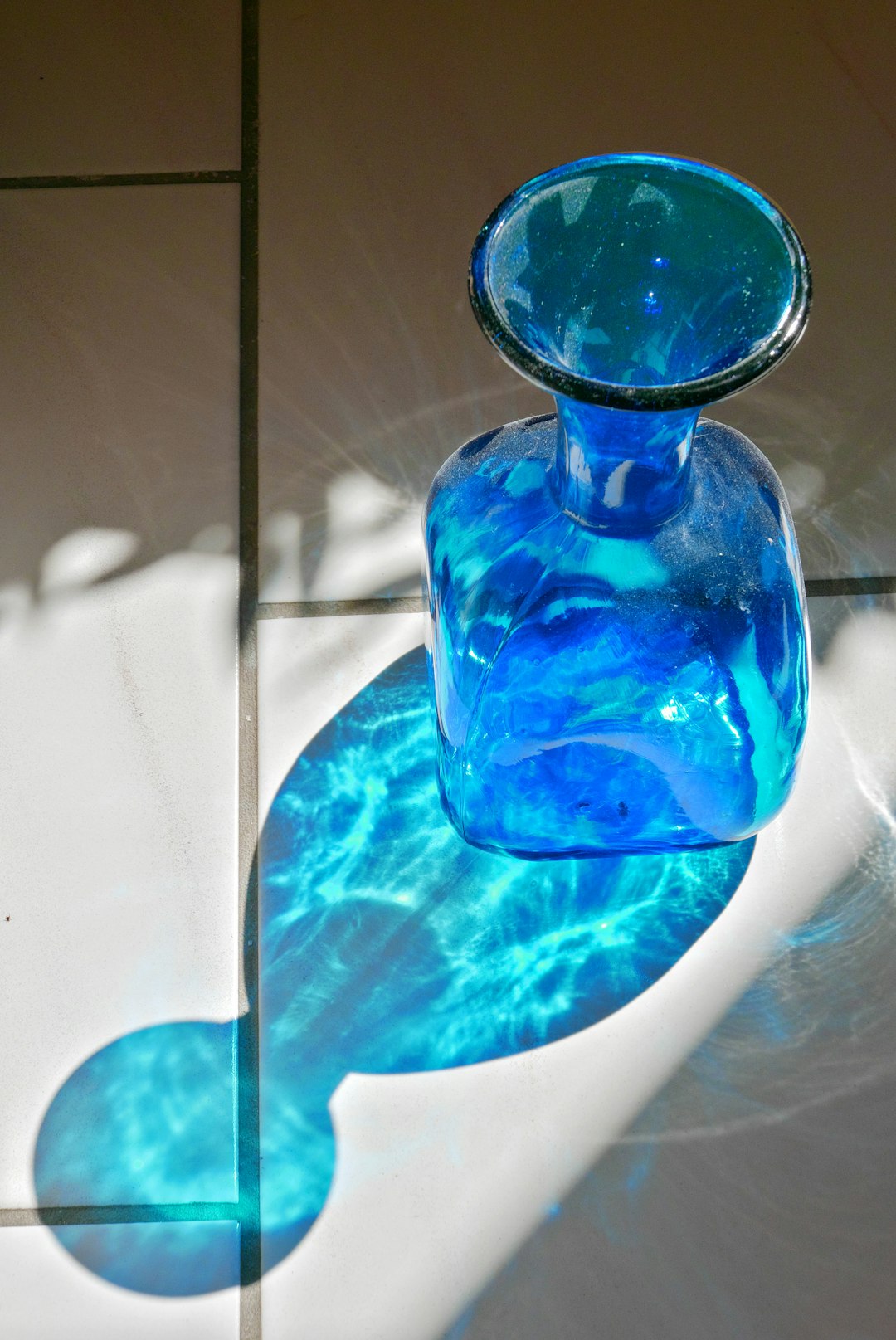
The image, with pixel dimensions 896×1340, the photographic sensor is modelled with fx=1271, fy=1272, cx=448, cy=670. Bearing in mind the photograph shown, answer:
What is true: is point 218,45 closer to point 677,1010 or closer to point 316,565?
point 316,565

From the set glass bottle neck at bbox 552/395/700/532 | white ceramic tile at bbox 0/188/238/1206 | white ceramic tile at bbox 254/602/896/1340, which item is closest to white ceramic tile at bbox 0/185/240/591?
white ceramic tile at bbox 0/188/238/1206

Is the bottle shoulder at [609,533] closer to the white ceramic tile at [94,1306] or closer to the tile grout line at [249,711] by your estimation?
the tile grout line at [249,711]

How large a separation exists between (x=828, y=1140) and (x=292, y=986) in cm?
27

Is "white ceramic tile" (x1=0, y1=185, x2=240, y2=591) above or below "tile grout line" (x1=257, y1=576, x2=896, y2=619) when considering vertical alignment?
above

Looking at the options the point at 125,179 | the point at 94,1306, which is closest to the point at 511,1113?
the point at 94,1306

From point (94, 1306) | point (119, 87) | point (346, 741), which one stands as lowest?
point (94, 1306)

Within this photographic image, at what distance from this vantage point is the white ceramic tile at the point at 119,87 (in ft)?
2.88

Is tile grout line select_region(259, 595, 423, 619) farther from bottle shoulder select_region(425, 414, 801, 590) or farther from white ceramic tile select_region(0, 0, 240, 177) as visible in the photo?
white ceramic tile select_region(0, 0, 240, 177)

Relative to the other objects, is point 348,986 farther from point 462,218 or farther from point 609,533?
point 462,218

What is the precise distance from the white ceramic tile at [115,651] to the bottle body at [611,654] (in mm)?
168

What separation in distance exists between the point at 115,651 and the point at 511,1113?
13.3 inches

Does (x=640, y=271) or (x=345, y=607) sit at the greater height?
(x=640, y=271)

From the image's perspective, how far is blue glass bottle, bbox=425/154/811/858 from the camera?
0.44 m

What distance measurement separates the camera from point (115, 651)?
2.42ft
